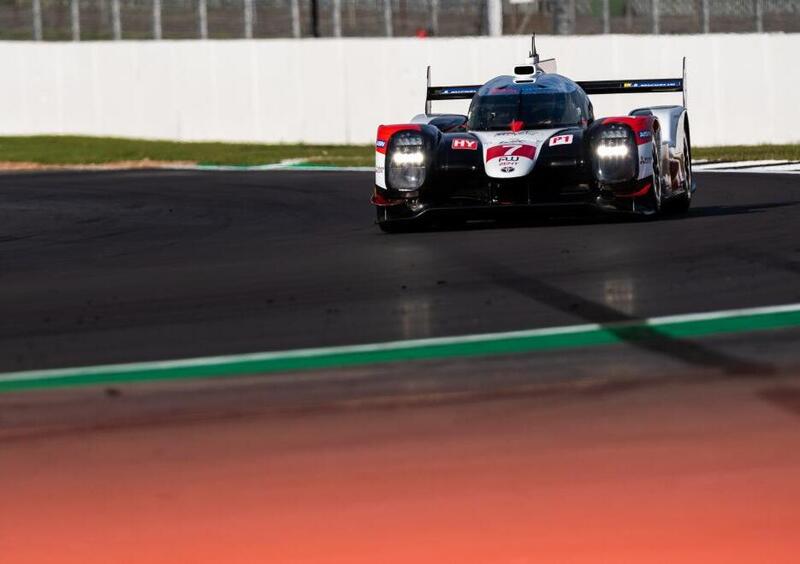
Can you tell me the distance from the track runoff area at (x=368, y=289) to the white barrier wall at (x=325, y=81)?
7.94m

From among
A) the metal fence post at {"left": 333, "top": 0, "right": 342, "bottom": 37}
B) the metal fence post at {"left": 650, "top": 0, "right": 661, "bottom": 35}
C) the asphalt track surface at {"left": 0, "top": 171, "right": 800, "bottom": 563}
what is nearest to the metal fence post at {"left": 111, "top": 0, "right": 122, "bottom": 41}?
the metal fence post at {"left": 333, "top": 0, "right": 342, "bottom": 37}

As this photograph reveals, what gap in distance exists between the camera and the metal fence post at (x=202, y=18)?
27984mm

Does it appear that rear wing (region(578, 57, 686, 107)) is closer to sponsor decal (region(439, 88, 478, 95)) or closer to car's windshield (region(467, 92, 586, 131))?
car's windshield (region(467, 92, 586, 131))

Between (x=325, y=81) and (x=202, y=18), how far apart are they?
2.96m

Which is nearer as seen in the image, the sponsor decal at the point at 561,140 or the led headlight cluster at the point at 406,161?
the sponsor decal at the point at 561,140

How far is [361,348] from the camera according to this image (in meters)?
7.74

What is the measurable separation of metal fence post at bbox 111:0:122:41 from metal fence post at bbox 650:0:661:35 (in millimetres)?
9419

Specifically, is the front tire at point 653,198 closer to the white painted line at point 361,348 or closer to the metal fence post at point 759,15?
the white painted line at point 361,348

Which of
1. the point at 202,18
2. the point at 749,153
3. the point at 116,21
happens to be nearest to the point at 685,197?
the point at 749,153

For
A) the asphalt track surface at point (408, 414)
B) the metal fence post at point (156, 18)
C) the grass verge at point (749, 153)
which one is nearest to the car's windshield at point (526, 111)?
the asphalt track surface at point (408, 414)

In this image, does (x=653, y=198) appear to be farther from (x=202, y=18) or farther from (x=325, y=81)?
(x=202, y=18)

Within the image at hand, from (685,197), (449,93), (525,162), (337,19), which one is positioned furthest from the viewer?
(337,19)

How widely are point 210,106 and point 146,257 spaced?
16.0 meters

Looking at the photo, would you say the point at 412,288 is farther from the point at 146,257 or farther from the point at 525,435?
the point at 525,435
